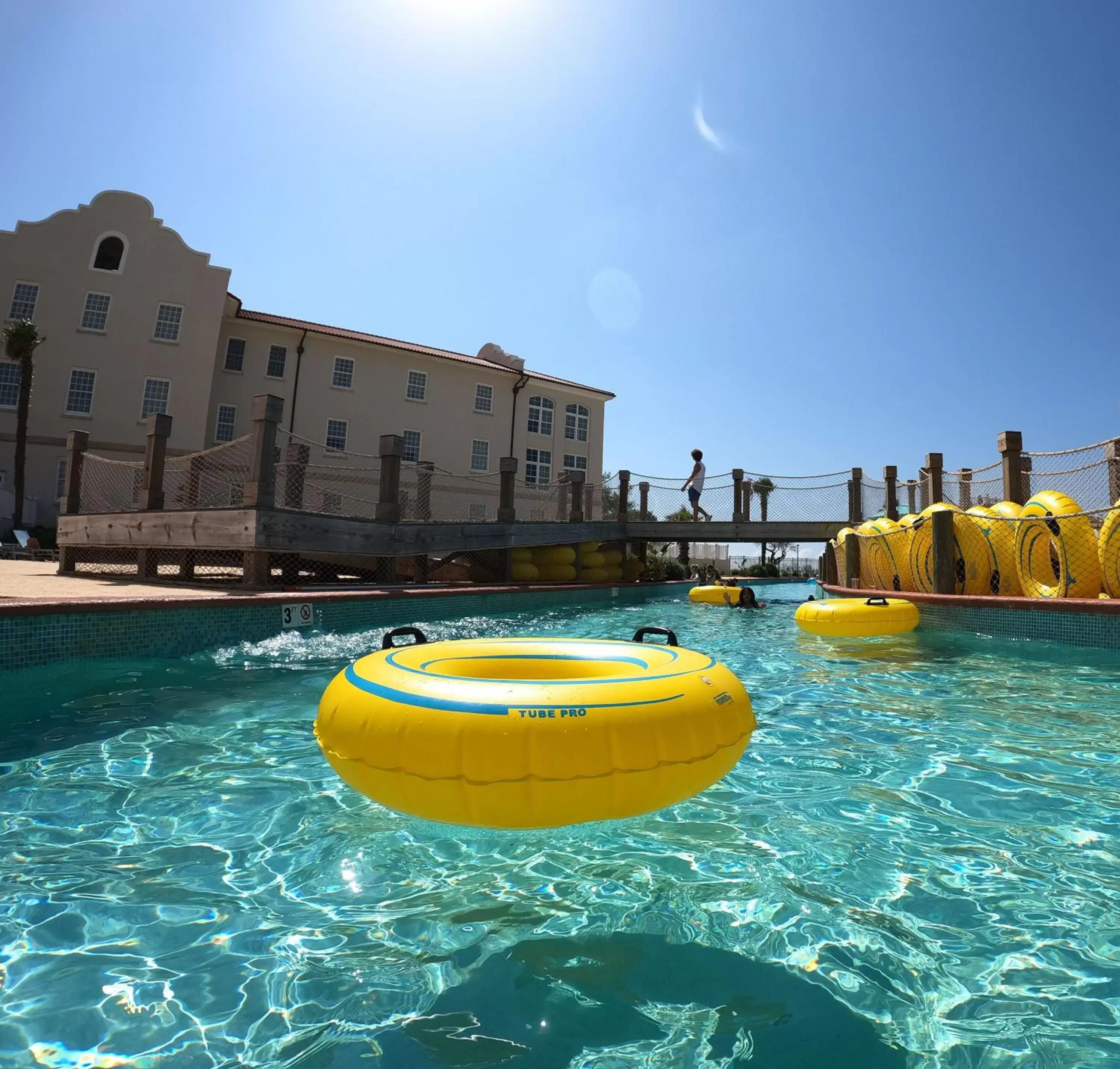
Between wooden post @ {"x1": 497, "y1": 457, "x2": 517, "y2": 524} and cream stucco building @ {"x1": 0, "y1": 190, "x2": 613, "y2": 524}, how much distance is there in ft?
36.9

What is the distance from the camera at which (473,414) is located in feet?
103

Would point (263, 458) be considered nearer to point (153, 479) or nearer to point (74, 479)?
point (153, 479)

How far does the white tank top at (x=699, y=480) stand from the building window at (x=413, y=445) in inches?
596

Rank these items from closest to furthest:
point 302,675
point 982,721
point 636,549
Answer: point 982,721 < point 302,675 < point 636,549

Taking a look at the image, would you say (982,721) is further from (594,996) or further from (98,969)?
(98,969)

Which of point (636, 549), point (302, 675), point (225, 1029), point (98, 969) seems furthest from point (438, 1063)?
point (636, 549)

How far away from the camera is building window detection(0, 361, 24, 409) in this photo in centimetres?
2397

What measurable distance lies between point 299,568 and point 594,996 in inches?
462

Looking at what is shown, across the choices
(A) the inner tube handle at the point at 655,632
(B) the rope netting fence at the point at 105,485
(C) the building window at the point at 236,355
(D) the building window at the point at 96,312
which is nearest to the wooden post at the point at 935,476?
(A) the inner tube handle at the point at 655,632

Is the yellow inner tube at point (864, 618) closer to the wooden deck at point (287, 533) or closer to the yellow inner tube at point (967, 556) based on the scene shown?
the yellow inner tube at point (967, 556)

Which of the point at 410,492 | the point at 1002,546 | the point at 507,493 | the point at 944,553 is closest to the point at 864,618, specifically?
the point at 944,553

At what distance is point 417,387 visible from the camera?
3017 centimetres

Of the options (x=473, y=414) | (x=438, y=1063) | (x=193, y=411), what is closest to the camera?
(x=438, y=1063)

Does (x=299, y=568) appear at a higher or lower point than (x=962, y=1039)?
higher
